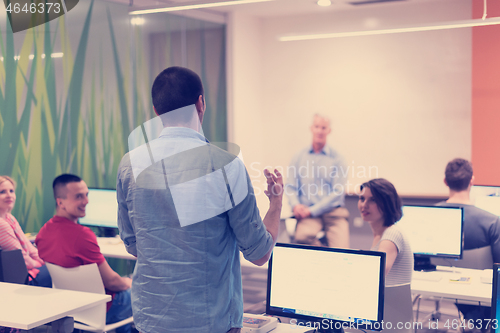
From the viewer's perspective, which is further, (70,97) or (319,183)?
(319,183)

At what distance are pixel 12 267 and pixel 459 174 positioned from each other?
117 inches

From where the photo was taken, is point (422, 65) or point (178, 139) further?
point (422, 65)

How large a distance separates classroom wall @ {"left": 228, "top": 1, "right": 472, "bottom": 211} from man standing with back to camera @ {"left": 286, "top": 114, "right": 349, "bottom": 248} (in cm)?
79

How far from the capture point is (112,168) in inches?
185

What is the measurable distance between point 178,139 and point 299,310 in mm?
940

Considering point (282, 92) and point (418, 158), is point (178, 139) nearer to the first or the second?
point (418, 158)

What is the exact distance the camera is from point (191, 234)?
1361 mm

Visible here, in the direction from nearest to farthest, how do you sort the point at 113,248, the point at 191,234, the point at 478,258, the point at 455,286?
the point at 191,234
the point at 455,286
the point at 478,258
the point at 113,248

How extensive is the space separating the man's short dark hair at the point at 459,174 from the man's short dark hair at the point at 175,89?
8.35 feet

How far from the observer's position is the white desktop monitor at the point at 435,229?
10.5 ft

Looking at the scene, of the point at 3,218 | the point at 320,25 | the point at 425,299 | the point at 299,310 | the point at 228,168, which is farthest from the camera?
the point at 320,25

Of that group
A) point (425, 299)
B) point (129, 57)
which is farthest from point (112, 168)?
point (425, 299)

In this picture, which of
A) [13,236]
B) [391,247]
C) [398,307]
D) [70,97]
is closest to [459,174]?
[391,247]

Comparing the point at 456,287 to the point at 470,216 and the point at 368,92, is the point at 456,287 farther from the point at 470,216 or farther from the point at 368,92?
the point at 368,92
